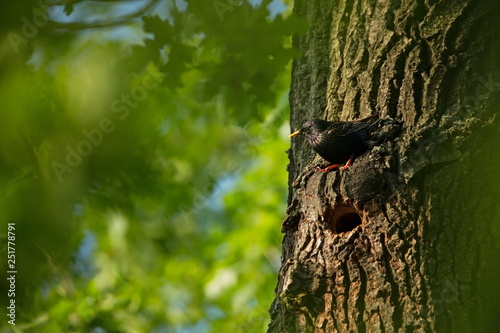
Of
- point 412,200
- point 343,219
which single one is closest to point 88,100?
point 343,219

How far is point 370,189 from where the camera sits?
8.82 ft

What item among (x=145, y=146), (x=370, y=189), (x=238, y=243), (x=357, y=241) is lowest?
(x=357, y=241)

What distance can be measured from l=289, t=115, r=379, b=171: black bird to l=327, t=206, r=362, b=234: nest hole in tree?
0.61 feet

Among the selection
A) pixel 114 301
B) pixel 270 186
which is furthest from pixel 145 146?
pixel 270 186

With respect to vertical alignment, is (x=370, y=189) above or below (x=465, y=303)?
above

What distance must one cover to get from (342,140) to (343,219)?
0.35 meters

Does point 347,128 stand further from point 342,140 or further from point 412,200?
point 412,200

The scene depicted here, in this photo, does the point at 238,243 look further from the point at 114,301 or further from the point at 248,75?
the point at 248,75

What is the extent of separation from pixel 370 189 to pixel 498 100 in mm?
696

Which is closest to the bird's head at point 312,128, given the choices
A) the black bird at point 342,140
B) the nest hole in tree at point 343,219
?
the black bird at point 342,140

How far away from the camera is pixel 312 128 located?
3174mm

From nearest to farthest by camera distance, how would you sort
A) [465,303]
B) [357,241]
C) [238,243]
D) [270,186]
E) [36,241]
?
[465,303]
[357,241]
[36,241]
[238,243]
[270,186]

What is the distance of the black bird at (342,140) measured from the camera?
2.87 meters

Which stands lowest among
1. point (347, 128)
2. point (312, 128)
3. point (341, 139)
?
point (341, 139)
